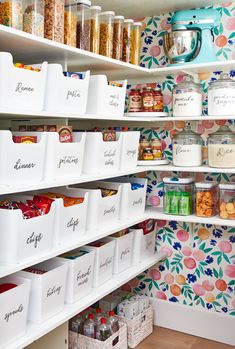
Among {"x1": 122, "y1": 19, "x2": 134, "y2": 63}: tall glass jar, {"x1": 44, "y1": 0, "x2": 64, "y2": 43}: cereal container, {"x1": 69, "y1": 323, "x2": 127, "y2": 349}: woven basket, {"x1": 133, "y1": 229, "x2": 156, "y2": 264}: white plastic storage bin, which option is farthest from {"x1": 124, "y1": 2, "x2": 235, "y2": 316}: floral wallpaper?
{"x1": 44, "y1": 0, "x2": 64, "y2": 43}: cereal container

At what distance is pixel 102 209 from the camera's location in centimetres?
251

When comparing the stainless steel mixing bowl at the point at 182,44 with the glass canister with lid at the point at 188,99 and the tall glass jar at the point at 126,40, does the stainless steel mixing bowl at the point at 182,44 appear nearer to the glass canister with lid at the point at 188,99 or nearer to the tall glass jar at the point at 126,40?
the glass canister with lid at the point at 188,99

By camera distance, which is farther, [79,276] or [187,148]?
[187,148]

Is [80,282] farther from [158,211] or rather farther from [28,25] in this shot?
[28,25]

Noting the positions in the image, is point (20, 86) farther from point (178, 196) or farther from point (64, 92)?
point (178, 196)

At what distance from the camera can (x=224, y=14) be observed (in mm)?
2861

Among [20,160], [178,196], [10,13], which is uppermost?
[10,13]

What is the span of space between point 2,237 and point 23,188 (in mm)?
218

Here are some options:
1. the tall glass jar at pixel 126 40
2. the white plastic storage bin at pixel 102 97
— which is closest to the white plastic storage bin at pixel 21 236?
the white plastic storage bin at pixel 102 97

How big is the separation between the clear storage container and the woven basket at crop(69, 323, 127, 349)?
0.79 m

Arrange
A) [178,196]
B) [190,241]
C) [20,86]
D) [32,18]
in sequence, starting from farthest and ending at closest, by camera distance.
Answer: [190,241] < [178,196] < [32,18] < [20,86]

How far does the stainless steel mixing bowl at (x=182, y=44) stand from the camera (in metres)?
2.73

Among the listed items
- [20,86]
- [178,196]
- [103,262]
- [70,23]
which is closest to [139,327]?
[103,262]

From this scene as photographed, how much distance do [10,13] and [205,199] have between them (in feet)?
5.12
